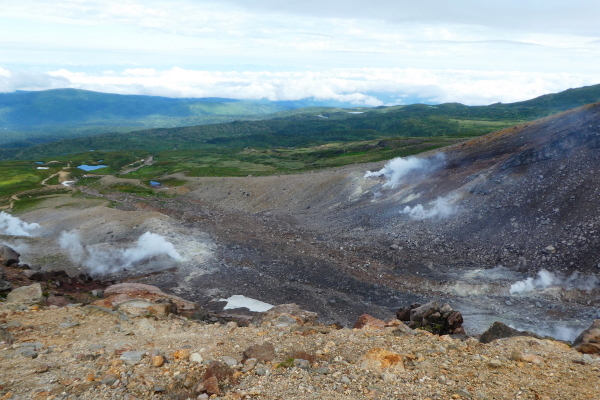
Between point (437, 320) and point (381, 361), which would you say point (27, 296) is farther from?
point (437, 320)

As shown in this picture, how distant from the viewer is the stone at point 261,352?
1227 centimetres

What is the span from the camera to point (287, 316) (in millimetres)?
19297

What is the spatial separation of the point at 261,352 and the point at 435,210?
34.5 m

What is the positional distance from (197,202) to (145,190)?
19.4 meters

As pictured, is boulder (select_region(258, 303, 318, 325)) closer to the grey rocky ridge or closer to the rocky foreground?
the grey rocky ridge

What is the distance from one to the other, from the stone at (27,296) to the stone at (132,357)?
942 cm

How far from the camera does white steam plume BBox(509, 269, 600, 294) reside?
87.7 ft

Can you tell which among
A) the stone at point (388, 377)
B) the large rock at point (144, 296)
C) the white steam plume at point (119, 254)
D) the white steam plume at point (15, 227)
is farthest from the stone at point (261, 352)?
the white steam plume at point (15, 227)

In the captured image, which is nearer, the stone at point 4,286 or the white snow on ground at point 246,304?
the stone at point 4,286

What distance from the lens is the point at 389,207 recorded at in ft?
158

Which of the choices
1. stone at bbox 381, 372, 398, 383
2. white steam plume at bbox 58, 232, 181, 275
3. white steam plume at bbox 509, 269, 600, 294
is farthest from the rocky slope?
stone at bbox 381, 372, 398, 383

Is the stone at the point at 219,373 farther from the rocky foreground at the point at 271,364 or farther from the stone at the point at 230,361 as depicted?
the stone at the point at 230,361

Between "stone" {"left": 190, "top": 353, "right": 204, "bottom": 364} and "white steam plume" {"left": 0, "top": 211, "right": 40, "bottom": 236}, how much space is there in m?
51.3

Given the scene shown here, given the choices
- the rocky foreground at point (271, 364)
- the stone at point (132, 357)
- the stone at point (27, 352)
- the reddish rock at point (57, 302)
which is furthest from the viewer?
the reddish rock at point (57, 302)
